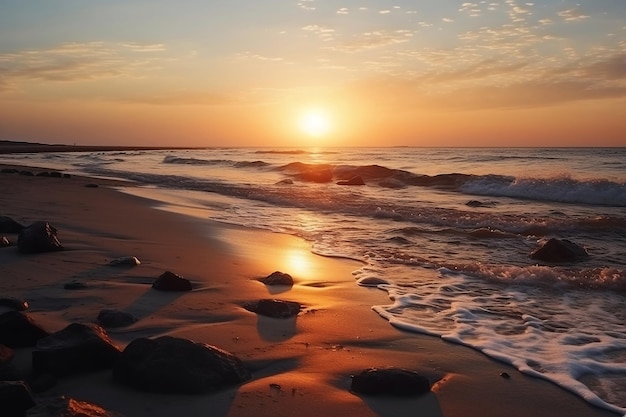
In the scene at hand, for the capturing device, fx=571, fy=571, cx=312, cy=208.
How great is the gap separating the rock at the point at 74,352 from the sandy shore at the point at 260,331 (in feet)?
0.27

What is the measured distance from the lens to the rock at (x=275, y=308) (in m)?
5.03

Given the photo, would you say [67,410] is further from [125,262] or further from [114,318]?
[125,262]

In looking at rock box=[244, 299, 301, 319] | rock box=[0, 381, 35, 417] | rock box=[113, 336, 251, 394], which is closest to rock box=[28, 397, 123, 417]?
rock box=[0, 381, 35, 417]

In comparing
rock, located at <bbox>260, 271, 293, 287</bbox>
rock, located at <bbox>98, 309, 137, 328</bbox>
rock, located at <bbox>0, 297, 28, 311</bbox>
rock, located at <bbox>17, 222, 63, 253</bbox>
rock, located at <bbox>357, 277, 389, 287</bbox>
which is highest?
rock, located at <bbox>17, 222, 63, 253</bbox>

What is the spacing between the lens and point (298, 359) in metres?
4.01

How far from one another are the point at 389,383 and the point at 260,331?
141 cm

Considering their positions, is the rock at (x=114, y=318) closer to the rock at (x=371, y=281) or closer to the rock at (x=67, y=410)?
the rock at (x=67, y=410)

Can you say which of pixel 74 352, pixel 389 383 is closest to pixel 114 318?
pixel 74 352

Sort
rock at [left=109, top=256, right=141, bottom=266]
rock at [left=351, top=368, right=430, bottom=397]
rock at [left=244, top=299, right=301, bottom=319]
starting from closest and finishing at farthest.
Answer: rock at [left=351, top=368, right=430, bottom=397] → rock at [left=244, top=299, right=301, bottom=319] → rock at [left=109, top=256, right=141, bottom=266]

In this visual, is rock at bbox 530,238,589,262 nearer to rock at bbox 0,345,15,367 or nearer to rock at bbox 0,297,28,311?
rock at bbox 0,297,28,311

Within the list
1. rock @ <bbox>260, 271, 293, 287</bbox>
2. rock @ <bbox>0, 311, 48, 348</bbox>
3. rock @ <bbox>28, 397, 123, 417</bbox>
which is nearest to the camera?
rock @ <bbox>28, 397, 123, 417</bbox>

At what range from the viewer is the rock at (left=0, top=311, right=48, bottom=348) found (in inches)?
143

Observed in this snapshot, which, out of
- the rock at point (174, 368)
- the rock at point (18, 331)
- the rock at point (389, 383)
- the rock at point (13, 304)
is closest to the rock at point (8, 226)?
the rock at point (13, 304)

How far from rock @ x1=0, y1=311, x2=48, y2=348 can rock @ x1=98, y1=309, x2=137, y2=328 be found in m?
0.65
